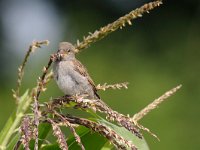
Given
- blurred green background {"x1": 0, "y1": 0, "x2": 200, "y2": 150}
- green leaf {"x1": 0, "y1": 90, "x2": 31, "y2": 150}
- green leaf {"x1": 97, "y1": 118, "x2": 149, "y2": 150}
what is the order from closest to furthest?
green leaf {"x1": 0, "y1": 90, "x2": 31, "y2": 150} → green leaf {"x1": 97, "y1": 118, "x2": 149, "y2": 150} → blurred green background {"x1": 0, "y1": 0, "x2": 200, "y2": 150}

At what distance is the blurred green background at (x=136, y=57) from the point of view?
28.2 ft

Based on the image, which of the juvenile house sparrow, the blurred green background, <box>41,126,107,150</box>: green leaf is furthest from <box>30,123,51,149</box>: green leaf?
the blurred green background

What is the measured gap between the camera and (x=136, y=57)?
35.6 feet

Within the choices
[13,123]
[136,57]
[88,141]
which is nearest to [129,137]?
[88,141]

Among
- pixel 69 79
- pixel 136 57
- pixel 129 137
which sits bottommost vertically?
pixel 129 137

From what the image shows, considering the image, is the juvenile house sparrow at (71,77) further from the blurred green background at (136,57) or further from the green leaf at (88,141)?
the blurred green background at (136,57)

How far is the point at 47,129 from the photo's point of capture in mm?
1793

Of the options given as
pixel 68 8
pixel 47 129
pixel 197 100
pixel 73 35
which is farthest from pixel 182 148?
pixel 47 129

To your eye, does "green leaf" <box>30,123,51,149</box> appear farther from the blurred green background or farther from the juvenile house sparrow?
the blurred green background

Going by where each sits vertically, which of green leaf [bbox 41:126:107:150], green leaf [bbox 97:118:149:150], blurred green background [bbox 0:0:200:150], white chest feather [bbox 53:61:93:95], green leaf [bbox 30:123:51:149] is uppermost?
blurred green background [bbox 0:0:200:150]

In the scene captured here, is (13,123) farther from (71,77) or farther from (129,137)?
(71,77)

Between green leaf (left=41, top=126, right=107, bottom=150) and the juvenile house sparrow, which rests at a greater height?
the juvenile house sparrow

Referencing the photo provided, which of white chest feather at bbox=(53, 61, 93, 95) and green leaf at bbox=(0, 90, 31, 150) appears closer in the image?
green leaf at bbox=(0, 90, 31, 150)

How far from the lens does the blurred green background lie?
8.59 metres
